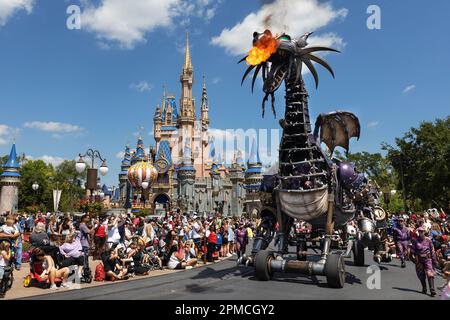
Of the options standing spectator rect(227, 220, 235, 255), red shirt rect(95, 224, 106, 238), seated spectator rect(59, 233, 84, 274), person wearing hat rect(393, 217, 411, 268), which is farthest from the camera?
standing spectator rect(227, 220, 235, 255)

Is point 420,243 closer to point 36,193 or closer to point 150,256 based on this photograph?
point 150,256

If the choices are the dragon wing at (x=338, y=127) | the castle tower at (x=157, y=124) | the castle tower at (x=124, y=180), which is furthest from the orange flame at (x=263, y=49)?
the castle tower at (x=157, y=124)

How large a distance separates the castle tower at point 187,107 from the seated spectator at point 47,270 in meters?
56.7

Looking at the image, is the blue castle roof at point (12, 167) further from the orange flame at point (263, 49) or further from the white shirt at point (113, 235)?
the orange flame at point (263, 49)

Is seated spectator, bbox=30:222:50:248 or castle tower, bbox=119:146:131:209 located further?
castle tower, bbox=119:146:131:209

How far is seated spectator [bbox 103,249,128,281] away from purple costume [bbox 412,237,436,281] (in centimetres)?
793

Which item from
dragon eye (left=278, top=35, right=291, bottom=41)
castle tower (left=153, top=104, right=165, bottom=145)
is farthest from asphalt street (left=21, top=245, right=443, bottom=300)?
castle tower (left=153, top=104, right=165, bottom=145)

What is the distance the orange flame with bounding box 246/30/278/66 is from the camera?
839 cm

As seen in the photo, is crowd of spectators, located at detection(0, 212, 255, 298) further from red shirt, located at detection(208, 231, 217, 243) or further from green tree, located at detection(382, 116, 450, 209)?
green tree, located at detection(382, 116, 450, 209)

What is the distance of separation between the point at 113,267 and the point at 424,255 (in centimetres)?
833

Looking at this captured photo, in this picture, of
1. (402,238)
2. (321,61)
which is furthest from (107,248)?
(402,238)
